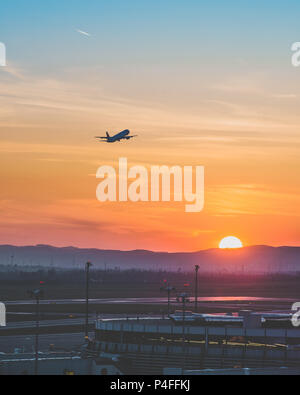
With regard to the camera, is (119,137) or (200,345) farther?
(119,137)

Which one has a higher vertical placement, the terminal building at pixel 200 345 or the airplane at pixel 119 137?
the airplane at pixel 119 137

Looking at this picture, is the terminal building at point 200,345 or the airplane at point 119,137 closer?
the terminal building at point 200,345

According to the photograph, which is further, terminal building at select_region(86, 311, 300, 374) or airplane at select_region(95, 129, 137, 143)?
airplane at select_region(95, 129, 137, 143)

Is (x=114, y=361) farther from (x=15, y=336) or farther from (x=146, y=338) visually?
(x=15, y=336)

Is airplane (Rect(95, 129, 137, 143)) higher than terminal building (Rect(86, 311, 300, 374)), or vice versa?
airplane (Rect(95, 129, 137, 143))

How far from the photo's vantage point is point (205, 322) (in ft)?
315

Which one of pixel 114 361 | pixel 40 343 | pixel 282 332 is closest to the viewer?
pixel 114 361
